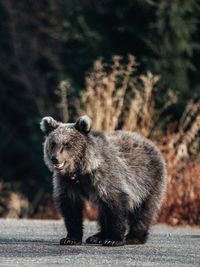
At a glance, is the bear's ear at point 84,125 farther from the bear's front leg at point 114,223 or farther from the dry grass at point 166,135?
the dry grass at point 166,135

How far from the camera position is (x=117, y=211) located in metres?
11.7

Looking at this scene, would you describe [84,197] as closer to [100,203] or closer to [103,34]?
[100,203]

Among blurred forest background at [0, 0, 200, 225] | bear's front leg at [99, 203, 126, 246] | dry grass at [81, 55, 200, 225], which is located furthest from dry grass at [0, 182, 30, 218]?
bear's front leg at [99, 203, 126, 246]

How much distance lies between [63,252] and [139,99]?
7.21m

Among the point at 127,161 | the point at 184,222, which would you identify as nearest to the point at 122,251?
the point at 127,161

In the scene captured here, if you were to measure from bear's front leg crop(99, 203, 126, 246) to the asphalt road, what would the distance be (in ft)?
0.38

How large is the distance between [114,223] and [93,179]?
47 centimetres

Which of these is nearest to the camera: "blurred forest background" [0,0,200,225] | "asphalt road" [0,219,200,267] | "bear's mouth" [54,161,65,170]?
"asphalt road" [0,219,200,267]

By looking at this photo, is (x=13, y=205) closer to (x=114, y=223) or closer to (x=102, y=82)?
(x=102, y=82)

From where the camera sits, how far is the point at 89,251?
36.0ft

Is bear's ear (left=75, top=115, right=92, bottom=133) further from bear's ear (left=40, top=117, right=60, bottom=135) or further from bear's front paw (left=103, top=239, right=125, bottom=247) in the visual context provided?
bear's front paw (left=103, top=239, right=125, bottom=247)

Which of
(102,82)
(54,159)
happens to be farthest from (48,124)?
(102,82)

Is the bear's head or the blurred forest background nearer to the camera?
the bear's head

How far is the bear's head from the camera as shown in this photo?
11734 mm
